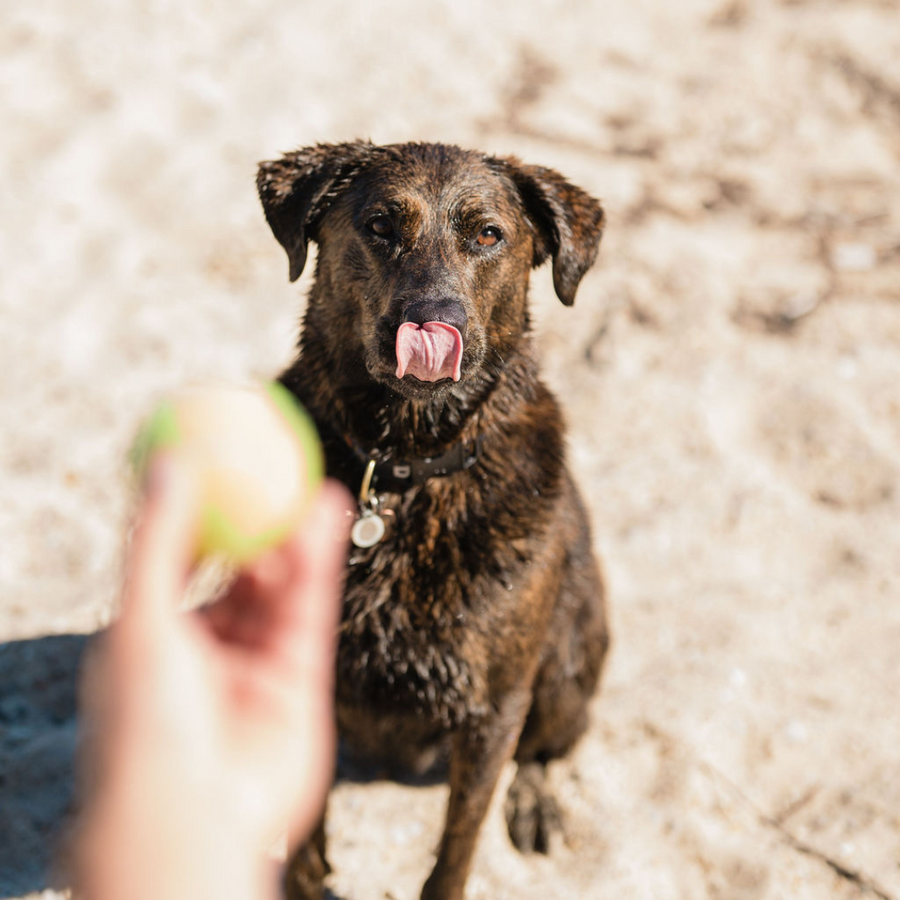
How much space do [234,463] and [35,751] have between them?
174 cm

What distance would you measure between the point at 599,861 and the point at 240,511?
72.1 inches

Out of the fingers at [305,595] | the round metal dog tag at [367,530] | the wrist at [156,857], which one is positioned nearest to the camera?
the wrist at [156,857]

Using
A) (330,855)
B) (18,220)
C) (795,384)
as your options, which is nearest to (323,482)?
(330,855)

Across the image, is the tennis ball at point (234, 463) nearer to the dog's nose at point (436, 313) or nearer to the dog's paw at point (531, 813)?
the dog's nose at point (436, 313)

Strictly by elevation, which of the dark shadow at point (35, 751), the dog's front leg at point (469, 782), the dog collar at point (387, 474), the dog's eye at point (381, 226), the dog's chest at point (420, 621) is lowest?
the dark shadow at point (35, 751)

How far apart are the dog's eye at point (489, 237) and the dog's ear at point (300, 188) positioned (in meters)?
0.42

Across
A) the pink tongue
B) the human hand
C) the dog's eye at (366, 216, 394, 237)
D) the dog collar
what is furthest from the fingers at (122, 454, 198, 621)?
the dog's eye at (366, 216, 394, 237)

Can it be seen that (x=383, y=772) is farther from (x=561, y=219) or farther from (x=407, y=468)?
(x=561, y=219)

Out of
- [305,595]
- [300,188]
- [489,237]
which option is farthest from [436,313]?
[305,595]

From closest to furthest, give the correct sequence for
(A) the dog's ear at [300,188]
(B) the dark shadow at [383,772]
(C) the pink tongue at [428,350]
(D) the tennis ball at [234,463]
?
(D) the tennis ball at [234,463]
(C) the pink tongue at [428,350]
(A) the dog's ear at [300,188]
(B) the dark shadow at [383,772]

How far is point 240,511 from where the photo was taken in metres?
1.70

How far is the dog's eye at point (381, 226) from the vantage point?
2477 mm

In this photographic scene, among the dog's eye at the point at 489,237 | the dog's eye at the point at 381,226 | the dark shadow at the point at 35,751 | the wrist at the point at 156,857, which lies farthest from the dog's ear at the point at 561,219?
the dark shadow at the point at 35,751

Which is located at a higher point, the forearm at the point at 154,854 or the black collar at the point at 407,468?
the forearm at the point at 154,854
